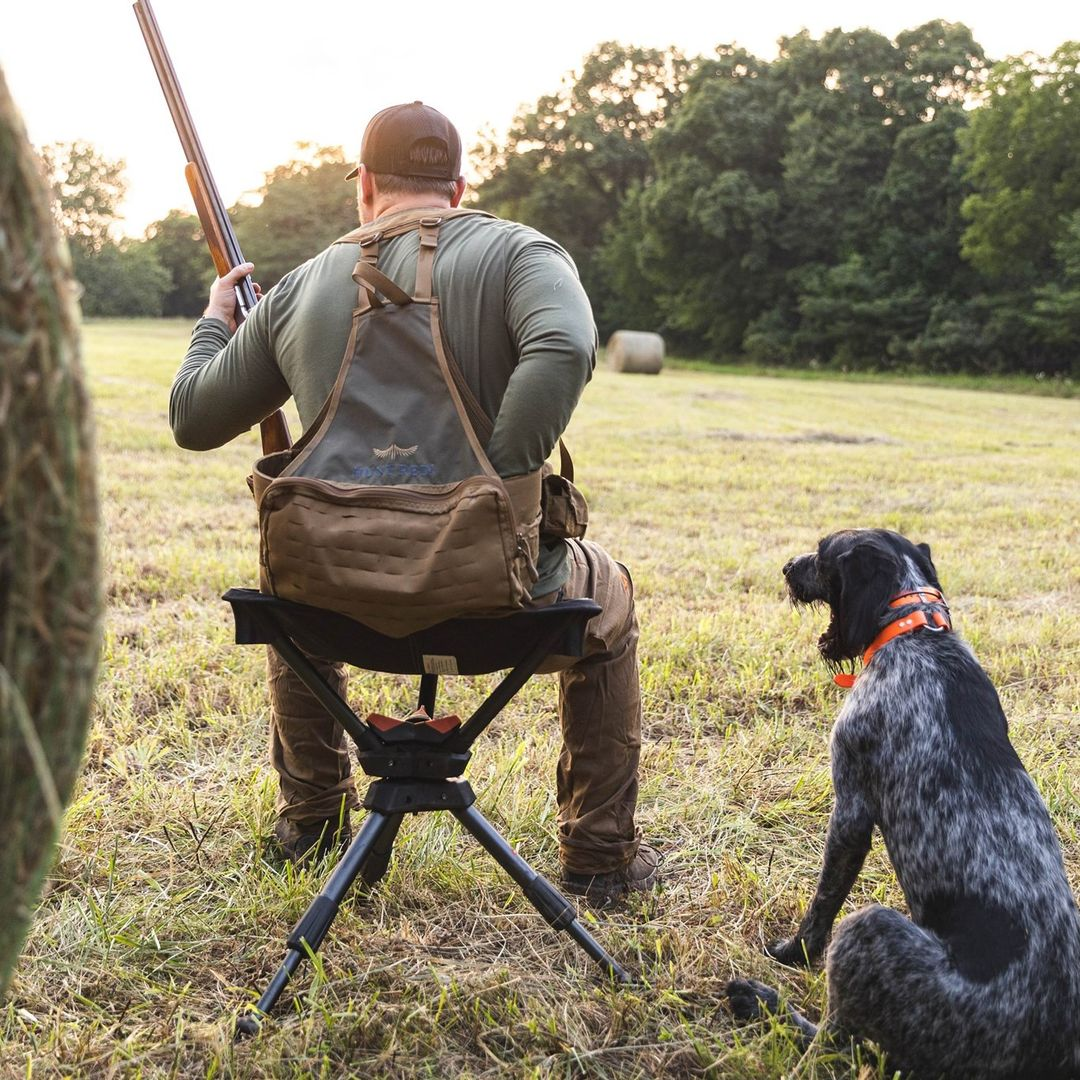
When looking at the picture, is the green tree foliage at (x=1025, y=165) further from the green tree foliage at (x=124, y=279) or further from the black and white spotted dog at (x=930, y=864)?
the green tree foliage at (x=124, y=279)

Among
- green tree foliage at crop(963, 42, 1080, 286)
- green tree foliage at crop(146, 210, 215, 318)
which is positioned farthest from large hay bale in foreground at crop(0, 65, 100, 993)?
green tree foliage at crop(146, 210, 215, 318)

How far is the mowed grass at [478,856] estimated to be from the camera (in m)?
2.49

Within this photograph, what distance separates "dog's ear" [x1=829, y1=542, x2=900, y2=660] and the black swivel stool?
1.07m

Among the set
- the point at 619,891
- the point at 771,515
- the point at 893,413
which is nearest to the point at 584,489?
the point at 771,515

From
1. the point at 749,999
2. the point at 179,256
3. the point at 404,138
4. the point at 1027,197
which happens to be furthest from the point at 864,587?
the point at 179,256

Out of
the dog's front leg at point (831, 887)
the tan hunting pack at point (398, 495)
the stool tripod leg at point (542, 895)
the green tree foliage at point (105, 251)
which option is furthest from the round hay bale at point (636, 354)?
the green tree foliage at point (105, 251)

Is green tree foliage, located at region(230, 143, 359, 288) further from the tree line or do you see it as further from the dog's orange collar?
the dog's orange collar

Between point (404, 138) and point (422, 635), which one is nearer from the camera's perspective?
point (422, 635)

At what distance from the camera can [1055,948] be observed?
7.68ft

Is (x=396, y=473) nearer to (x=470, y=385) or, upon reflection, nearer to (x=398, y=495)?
(x=398, y=495)

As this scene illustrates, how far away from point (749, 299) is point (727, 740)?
44.5 meters

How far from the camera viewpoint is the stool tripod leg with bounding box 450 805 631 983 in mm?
2688

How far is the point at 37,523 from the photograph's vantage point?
119 cm

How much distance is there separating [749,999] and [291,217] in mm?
70418
